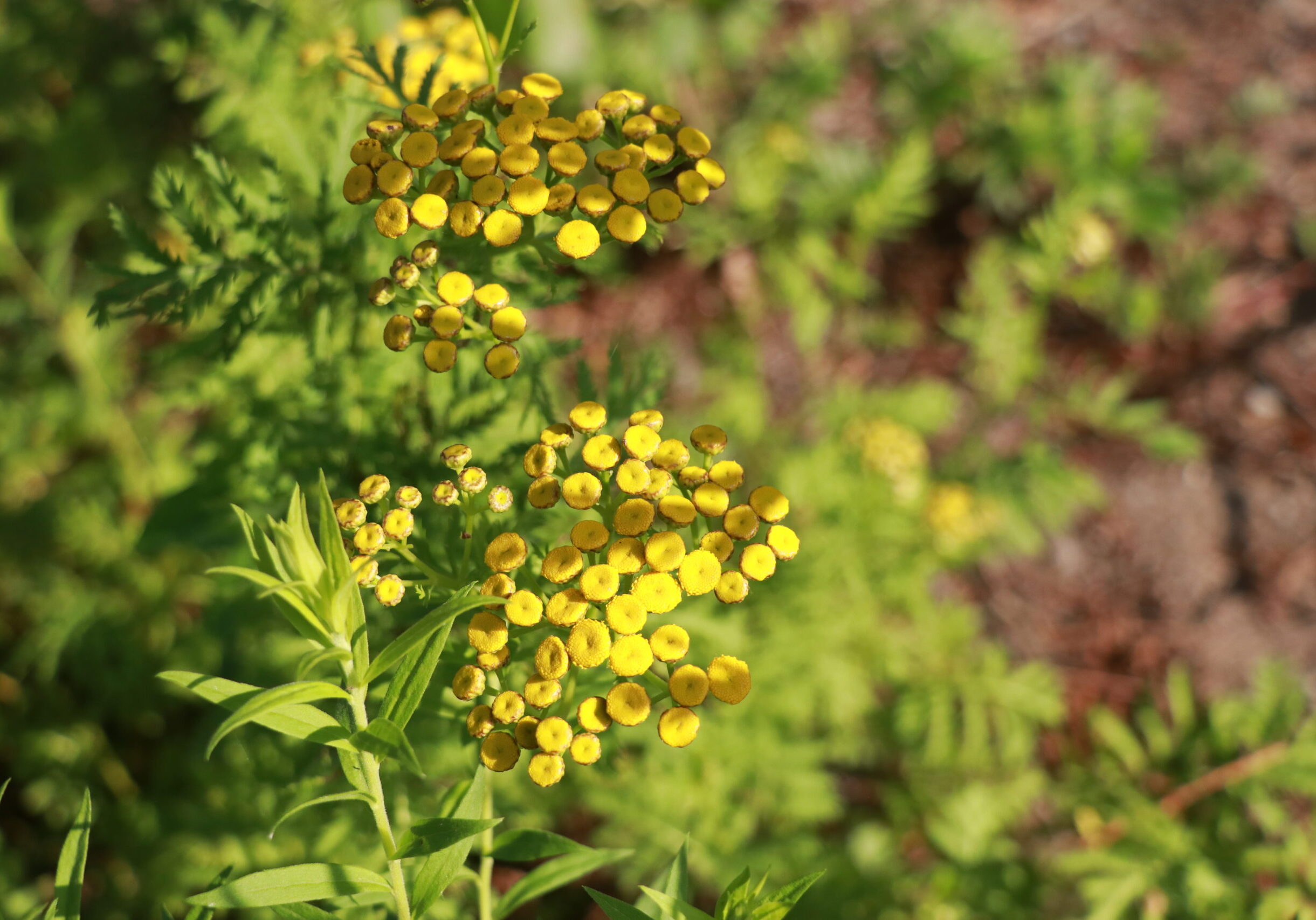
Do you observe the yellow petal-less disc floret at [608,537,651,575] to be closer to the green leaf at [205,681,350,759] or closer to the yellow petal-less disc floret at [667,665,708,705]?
the yellow petal-less disc floret at [667,665,708,705]

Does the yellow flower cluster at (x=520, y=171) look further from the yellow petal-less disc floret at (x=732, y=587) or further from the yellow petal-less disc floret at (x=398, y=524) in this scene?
the yellow petal-less disc floret at (x=732, y=587)

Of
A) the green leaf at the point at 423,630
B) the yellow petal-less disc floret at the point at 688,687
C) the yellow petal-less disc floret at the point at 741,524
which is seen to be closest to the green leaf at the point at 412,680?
the green leaf at the point at 423,630

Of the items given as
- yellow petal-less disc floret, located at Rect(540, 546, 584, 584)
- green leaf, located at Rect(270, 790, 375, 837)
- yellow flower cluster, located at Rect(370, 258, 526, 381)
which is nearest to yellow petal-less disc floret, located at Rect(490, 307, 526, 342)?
yellow flower cluster, located at Rect(370, 258, 526, 381)

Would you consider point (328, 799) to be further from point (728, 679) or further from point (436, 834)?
point (728, 679)

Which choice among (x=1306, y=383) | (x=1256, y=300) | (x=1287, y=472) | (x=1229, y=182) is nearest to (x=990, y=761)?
(x=1287, y=472)

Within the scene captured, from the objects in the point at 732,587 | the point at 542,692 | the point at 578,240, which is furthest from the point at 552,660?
the point at 578,240

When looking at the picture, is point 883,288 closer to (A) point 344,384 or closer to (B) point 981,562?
(B) point 981,562
